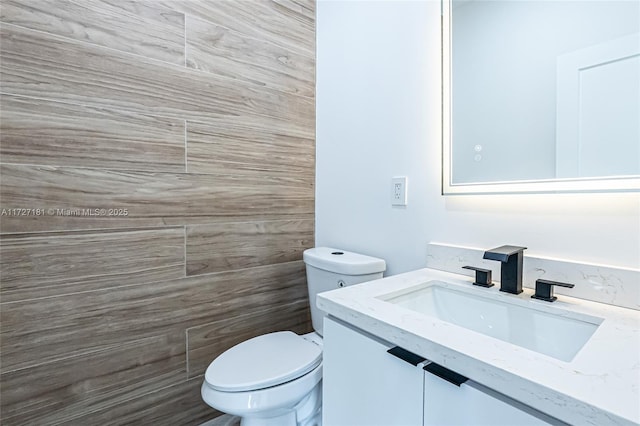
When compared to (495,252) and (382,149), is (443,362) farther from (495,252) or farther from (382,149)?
(382,149)

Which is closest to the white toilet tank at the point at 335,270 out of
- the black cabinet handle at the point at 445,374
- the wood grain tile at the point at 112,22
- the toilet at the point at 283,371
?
the toilet at the point at 283,371

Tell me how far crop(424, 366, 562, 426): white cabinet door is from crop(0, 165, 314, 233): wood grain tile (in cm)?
106

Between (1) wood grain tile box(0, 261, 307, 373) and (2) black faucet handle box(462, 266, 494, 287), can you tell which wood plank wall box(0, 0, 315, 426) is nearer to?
(1) wood grain tile box(0, 261, 307, 373)

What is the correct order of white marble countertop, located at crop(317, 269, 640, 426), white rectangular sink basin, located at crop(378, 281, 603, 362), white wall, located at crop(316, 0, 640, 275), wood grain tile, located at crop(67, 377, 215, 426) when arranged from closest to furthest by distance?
white marble countertop, located at crop(317, 269, 640, 426) < white rectangular sink basin, located at crop(378, 281, 603, 362) < white wall, located at crop(316, 0, 640, 275) < wood grain tile, located at crop(67, 377, 215, 426)

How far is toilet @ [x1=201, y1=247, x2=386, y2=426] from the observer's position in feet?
3.35

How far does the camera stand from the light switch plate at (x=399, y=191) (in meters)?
1.27

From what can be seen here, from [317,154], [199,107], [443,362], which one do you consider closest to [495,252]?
[443,362]

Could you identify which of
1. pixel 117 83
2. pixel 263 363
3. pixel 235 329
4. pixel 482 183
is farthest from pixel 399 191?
pixel 117 83

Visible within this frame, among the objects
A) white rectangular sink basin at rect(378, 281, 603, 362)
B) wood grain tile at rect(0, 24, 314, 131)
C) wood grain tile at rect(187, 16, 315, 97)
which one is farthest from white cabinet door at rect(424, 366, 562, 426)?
wood grain tile at rect(187, 16, 315, 97)

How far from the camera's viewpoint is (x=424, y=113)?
1206 mm

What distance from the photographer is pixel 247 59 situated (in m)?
1.46

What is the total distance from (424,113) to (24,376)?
5.19ft

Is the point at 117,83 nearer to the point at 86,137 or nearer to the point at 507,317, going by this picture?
the point at 86,137

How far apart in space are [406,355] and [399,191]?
0.73 m
